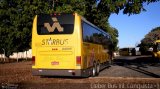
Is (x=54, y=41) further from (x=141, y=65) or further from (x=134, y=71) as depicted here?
(x=141, y=65)

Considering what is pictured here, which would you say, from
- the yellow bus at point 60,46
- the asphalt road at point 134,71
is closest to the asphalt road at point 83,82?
the asphalt road at point 134,71

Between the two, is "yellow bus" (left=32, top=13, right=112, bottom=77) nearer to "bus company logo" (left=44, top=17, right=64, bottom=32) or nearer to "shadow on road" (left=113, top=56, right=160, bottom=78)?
"bus company logo" (left=44, top=17, right=64, bottom=32)

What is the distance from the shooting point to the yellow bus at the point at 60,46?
17.5 meters

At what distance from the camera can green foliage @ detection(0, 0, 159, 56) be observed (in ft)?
99.0

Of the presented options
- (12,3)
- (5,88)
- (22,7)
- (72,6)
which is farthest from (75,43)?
(12,3)

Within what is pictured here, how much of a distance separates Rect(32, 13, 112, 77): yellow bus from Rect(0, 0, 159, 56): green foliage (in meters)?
12.6

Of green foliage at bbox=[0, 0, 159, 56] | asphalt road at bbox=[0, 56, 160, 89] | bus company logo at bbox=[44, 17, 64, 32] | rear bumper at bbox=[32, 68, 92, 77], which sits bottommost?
asphalt road at bbox=[0, 56, 160, 89]

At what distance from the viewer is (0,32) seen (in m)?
48.2

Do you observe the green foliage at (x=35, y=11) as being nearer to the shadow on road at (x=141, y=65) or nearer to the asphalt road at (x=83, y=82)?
the shadow on road at (x=141, y=65)

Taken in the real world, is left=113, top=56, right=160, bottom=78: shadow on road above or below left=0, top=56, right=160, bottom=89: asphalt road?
above

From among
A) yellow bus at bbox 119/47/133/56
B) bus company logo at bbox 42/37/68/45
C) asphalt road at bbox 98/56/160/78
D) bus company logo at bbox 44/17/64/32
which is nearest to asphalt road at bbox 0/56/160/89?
asphalt road at bbox 98/56/160/78

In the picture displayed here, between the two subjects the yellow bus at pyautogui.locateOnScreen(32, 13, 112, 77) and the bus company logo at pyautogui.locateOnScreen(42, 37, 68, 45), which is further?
the bus company logo at pyautogui.locateOnScreen(42, 37, 68, 45)

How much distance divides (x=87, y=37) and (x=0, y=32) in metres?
31.6

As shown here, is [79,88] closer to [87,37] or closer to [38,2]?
[87,37]
